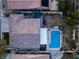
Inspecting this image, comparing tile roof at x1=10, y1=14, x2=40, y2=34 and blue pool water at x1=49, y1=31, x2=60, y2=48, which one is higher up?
tile roof at x1=10, y1=14, x2=40, y2=34

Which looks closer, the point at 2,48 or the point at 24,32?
the point at 2,48

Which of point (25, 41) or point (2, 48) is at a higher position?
point (25, 41)

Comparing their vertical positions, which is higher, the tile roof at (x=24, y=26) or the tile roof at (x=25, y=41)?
the tile roof at (x=24, y=26)

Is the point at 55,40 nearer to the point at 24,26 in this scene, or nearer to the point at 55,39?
the point at 55,39

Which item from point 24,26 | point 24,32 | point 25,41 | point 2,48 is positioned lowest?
point 2,48

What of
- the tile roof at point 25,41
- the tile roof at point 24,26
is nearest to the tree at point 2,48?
the tile roof at point 25,41

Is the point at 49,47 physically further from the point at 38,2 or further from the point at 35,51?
the point at 38,2

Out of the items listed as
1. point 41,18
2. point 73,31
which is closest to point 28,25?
point 41,18

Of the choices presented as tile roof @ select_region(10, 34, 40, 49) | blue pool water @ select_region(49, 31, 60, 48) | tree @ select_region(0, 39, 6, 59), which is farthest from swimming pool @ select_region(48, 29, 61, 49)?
tree @ select_region(0, 39, 6, 59)

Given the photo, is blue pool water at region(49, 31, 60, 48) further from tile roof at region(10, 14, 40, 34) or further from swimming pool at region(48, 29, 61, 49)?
tile roof at region(10, 14, 40, 34)

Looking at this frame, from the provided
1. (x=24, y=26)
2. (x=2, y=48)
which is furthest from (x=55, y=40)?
(x=2, y=48)

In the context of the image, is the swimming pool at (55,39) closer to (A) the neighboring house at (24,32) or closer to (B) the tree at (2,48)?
(A) the neighboring house at (24,32)

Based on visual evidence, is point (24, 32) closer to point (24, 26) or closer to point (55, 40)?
point (24, 26)
